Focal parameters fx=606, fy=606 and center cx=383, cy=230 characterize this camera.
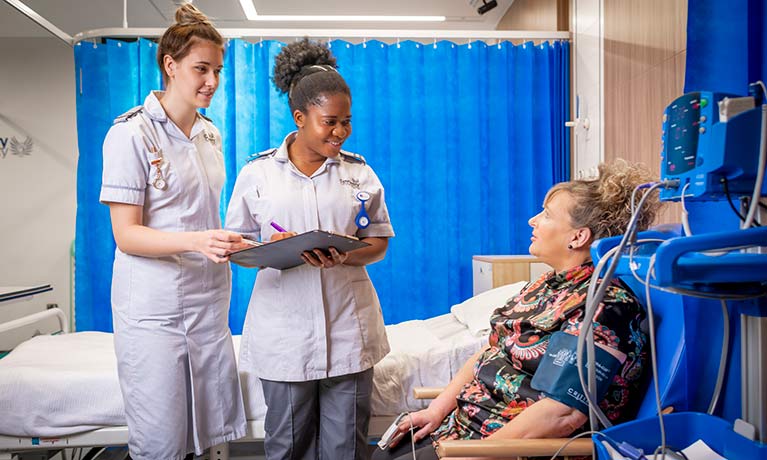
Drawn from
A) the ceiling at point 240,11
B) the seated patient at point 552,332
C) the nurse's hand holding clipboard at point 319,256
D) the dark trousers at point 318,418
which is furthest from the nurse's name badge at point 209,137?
the ceiling at point 240,11

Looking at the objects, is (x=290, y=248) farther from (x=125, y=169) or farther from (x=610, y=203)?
(x=610, y=203)

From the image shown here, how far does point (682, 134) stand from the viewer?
3.02 ft

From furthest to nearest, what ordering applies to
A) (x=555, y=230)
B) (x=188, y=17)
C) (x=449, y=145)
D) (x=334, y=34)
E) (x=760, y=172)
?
1. (x=449, y=145)
2. (x=334, y=34)
3. (x=188, y=17)
4. (x=555, y=230)
5. (x=760, y=172)

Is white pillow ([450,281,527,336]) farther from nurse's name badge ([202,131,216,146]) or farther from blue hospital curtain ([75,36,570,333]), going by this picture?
nurse's name badge ([202,131,216,146])

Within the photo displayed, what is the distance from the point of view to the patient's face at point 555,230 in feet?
4.76

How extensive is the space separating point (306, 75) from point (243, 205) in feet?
1.34

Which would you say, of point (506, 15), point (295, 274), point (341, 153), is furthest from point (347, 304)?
point (506, 15)

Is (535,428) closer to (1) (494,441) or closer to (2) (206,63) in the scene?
(1) (494,441)

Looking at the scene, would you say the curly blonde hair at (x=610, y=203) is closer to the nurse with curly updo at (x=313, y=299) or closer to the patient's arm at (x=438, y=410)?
the patient's arm at (x=438, y=410)

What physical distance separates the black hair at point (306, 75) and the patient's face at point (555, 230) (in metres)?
0.63

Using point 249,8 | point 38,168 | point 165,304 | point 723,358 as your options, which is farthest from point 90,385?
point 38,168

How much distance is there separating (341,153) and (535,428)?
0.91 m

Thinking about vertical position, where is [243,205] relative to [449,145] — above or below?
below

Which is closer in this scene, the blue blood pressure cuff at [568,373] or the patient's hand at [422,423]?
the blue blood pressure cuff at [568,373]
